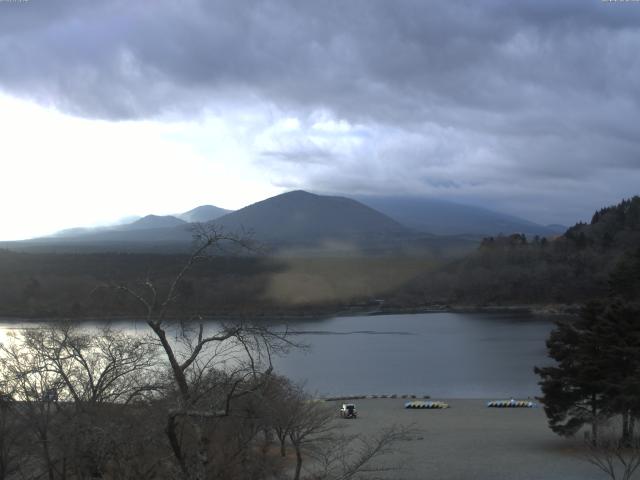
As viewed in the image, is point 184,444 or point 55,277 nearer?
point 184,444

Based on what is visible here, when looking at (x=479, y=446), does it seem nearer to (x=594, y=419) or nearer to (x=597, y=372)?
(x=594, y=419)

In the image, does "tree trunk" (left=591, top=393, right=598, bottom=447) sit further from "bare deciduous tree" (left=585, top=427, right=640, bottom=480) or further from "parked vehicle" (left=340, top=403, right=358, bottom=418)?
"parked vehicle" (left=340, top=403, right=358, bottom=418)

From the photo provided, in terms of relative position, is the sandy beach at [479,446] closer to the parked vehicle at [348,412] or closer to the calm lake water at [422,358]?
the parked vehicle at [348,412]

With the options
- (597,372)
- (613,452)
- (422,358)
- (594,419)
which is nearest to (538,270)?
(422,358)

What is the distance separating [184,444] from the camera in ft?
21.4

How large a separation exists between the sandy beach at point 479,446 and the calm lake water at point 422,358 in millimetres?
3507

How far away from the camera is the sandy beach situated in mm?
12758

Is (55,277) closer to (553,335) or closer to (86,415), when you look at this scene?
(553,335)

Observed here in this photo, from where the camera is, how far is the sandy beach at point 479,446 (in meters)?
12.8

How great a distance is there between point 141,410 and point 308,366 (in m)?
27.6

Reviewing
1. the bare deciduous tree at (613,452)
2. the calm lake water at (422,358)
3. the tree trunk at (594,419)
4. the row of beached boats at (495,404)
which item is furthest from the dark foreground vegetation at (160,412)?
the row of beached boats at (495,404)

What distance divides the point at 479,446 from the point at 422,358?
2225 cm

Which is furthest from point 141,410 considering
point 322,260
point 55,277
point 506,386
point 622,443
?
point 322,260

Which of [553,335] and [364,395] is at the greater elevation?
[553,335]
